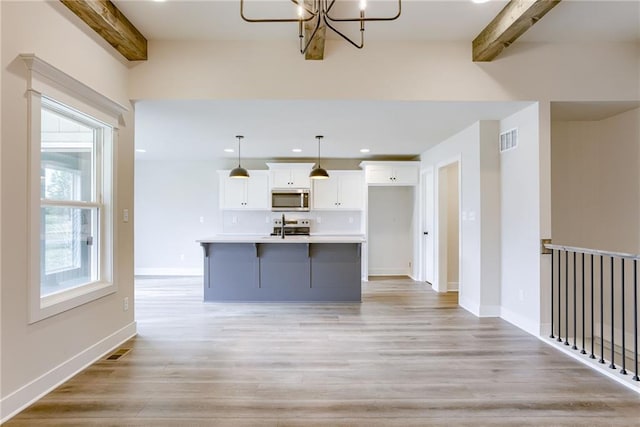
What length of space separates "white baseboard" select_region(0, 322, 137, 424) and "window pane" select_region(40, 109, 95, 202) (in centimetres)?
127

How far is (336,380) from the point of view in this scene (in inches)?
97.1

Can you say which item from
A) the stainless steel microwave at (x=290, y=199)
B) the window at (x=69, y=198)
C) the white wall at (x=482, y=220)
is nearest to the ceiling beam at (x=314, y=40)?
the window at (x=69, y=198)

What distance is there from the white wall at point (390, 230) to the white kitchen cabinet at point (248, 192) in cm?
221

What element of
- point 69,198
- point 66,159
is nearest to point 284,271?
point 69,198

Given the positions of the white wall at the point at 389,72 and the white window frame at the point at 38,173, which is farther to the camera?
the white wall at the point at 389,72

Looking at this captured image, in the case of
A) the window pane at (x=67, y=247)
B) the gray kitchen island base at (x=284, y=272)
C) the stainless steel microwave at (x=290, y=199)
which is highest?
the stainless steel microwave at (x=290, y=199)

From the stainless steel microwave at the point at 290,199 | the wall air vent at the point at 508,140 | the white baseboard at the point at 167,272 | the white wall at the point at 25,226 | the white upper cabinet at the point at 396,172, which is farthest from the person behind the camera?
the white baseboard at the point at 167,272

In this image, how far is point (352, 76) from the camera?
11.0 feet

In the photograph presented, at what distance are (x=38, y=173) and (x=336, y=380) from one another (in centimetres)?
255

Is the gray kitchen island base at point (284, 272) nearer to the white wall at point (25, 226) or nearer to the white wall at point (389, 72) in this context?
the white wall at point (25, 226)

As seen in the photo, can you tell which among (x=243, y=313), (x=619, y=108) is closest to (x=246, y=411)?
(x=243, y=313)

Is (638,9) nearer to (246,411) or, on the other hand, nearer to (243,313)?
(246,411)

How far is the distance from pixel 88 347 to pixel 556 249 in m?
4.39

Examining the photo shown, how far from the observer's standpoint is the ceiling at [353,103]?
282cm
